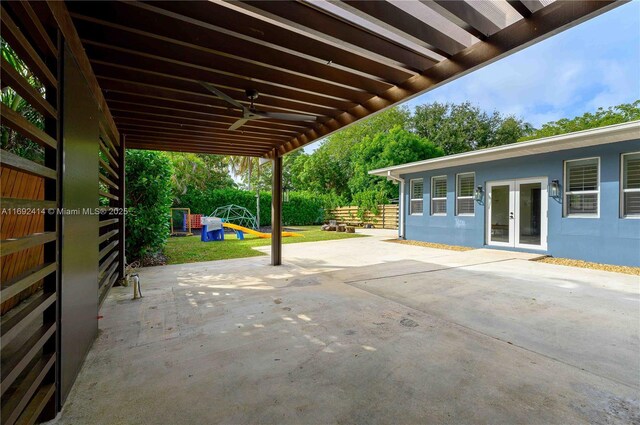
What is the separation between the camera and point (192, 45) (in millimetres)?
2449

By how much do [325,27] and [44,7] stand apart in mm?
1770

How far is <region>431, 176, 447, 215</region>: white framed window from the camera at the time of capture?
978cm

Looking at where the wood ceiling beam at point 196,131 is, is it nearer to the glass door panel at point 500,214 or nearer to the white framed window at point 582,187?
the glass door panel at point 500,214

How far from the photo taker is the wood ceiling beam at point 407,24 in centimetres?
205

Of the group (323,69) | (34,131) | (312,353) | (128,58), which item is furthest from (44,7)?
(312,353)

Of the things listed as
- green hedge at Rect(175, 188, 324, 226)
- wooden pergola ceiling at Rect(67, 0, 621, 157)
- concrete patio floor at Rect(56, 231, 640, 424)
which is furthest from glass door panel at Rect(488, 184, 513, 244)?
green hedge at Rect(175, 188, 324, 226)

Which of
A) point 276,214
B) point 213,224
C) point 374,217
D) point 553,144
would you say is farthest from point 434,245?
point 213,224

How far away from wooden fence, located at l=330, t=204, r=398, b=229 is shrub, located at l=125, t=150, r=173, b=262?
1244 cm

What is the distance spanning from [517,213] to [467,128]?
19.3m

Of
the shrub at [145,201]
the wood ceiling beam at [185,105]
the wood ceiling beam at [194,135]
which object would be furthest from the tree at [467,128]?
the shrub at [145,201]

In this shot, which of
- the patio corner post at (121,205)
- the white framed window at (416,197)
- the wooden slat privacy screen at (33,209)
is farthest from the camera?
the white framed window at (416,197)

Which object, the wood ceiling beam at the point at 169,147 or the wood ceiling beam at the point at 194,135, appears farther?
the wood ceiling beam at the point at 169,147

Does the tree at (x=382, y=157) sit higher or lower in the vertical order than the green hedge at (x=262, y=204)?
higher

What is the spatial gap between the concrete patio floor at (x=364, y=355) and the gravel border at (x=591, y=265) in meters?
1.37
